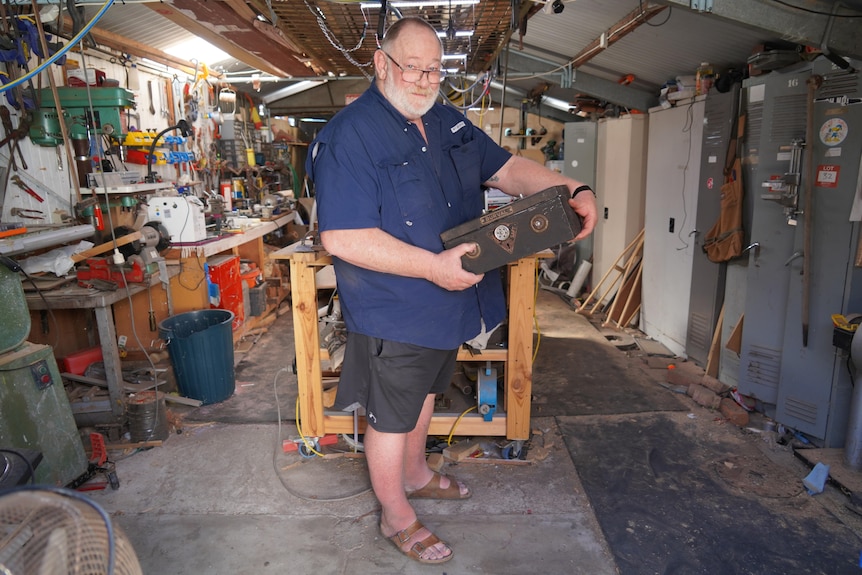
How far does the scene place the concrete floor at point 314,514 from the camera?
6.56 feet

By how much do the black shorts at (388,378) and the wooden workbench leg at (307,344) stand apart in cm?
60

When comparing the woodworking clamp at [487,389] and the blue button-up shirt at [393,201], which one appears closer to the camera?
the blue button-up shirt at [393,201]

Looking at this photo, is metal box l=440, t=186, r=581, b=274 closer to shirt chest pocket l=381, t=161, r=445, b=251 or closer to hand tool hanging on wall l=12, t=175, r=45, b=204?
shirt chest pocket l=381, t=161, r=445, b=251

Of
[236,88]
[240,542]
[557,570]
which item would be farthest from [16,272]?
[236,88]

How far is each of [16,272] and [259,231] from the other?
2755mm

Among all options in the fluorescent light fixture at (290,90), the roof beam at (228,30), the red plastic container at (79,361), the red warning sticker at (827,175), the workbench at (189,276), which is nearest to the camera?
the red warning sticker at (827,175)

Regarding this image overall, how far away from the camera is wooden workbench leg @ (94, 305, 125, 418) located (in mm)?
2873

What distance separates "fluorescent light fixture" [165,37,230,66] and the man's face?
4.15 meters

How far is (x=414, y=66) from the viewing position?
1760mm

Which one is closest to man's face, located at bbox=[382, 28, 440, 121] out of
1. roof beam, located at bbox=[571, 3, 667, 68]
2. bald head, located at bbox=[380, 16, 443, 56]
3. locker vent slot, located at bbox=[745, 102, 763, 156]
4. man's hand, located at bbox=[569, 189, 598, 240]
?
bald head, located at bbox=[380, 16, 443, 56]

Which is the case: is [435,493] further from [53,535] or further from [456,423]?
[53,535]

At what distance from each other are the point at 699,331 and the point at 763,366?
2.71 feet

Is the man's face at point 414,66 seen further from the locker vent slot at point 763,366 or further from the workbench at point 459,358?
the locker vent slot at point 763,366

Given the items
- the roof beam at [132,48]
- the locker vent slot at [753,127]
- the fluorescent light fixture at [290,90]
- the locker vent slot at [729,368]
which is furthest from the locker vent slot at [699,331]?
the fluorescent light fixture at [290,90]
